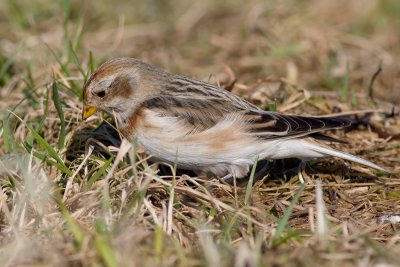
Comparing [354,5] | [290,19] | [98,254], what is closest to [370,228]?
[98,254]

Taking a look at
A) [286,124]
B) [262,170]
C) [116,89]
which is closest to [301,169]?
[262,170]

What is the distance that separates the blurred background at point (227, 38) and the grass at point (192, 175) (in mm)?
24

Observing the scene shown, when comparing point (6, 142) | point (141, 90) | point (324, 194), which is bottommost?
point (324, 194)

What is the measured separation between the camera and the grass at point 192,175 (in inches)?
139

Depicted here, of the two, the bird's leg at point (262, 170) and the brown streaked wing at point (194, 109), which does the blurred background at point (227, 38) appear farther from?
the brown streaked wing at point (194, 109)

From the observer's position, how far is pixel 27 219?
13.3 feet

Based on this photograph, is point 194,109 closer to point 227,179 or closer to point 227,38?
point 227,179

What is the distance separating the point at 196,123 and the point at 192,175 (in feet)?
2.12

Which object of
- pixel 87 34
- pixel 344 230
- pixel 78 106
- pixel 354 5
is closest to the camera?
pixel 344 230

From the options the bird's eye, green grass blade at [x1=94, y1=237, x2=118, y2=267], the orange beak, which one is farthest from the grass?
the bird's eye

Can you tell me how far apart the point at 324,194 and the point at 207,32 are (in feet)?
14.0

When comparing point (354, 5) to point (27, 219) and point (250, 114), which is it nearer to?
point (250, 114)

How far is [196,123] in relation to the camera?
4719 mm

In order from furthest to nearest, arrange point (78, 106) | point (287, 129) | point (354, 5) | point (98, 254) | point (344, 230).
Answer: point (354, 5) → point (78, 106) → point (287, 129) → point (344, 230) → point (98, 254)
